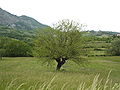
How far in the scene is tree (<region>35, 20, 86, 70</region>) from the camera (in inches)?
1204

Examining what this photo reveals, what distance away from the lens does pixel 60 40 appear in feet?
103

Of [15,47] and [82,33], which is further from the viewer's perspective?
[15,47]

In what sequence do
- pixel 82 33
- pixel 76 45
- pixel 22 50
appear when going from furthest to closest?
pixel 22 50 → pixel 82 33 → pixel 76 45

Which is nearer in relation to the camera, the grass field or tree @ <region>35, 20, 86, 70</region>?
A: the grass field

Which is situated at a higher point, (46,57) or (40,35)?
(40,35)

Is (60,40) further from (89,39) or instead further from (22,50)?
(22,50)

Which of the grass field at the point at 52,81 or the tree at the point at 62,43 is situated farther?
the tree at the point at 62,43

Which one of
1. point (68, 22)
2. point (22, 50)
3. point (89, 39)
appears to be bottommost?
point (22, 50)

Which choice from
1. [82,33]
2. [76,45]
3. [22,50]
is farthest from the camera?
[22,50]

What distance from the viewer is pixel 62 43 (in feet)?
102

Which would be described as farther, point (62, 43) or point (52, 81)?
Answer: point (62, 43)

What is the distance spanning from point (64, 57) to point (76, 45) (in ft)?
9.32

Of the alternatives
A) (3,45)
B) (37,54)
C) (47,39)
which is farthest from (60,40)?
(3,45)

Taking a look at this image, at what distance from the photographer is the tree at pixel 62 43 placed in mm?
30578
